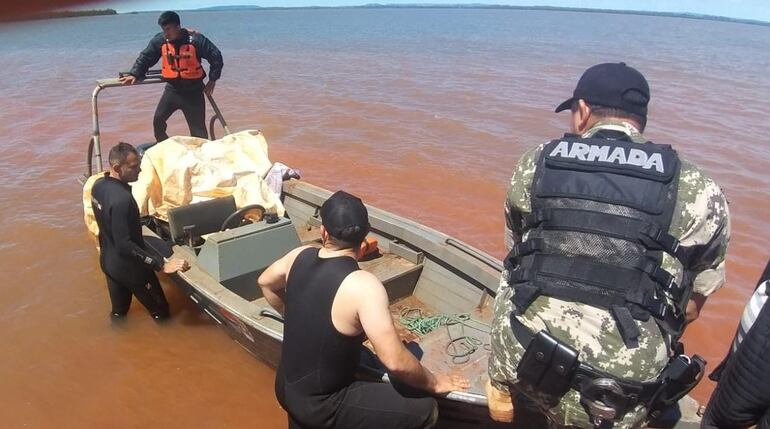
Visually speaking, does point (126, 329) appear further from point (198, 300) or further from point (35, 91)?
point (35, 91)

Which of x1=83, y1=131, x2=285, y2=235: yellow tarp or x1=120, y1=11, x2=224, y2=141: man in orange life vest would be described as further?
x1=120, y1=11, x2=224, y2=141: man in orange life vest

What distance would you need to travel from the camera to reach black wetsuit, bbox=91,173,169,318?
4.10 m

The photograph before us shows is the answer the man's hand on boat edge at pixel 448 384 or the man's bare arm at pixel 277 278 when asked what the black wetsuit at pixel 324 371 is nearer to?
the man's hand on boat edge at pixel 448 384

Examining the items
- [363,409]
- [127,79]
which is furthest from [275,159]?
[363,409]

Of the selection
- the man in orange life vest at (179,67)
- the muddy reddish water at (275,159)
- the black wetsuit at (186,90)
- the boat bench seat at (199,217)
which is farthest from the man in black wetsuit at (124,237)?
the black wetsuit at (186,90)

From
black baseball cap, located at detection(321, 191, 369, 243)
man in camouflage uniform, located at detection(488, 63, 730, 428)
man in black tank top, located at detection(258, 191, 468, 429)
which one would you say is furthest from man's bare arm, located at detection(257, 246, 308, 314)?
Answer: man in camouflage uniform, located at detection(488, 63, 730, 428)

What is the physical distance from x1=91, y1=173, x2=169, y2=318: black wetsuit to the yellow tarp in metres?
0.79

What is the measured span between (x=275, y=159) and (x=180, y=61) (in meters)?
4.63

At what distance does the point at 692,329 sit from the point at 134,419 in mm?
5017

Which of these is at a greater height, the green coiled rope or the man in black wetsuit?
the man in black wetsuit

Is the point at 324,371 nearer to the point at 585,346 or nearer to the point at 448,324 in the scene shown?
the point at 585,346

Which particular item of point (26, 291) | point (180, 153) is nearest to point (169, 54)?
point (180, 153)

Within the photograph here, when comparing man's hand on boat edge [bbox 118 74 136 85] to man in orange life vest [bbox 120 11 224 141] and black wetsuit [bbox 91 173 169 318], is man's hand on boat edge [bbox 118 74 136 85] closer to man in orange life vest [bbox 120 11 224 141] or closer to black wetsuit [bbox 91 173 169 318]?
man in orange life vest [bbox 120 11 224 141]

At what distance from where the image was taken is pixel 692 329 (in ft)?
18.3
